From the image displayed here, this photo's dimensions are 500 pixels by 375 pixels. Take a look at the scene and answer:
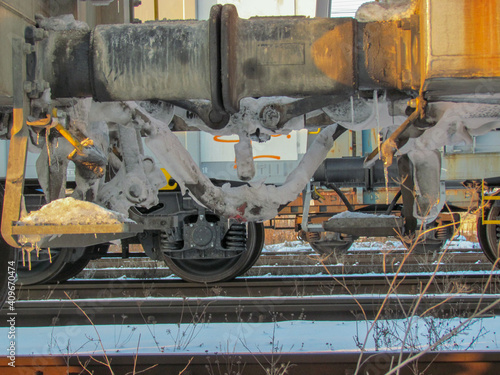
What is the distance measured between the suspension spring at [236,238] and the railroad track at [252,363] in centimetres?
259

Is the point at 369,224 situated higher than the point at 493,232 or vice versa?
the point at 369,224

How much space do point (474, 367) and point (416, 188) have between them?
157 cm

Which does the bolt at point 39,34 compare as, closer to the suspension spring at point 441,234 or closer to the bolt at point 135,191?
the bolt at point 135,191

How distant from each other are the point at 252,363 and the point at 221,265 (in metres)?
3.14

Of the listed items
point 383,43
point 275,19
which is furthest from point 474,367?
point 275,19

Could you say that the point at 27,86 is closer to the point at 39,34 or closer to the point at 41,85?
the point at 41,85

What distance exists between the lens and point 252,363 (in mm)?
3447

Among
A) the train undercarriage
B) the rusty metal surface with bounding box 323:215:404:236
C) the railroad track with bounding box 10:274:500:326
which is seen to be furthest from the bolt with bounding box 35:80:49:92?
the rusty metal surface with bounding box 323:215:404:236

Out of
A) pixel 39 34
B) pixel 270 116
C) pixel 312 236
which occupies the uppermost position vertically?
pixel 39 34

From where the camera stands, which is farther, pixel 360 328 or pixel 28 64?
pixel 360 328

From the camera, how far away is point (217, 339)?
13.7ft

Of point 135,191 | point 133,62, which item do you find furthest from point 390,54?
point 135,191

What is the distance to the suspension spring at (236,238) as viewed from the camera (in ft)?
19.8

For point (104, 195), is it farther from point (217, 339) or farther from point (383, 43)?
point (383, 43)
